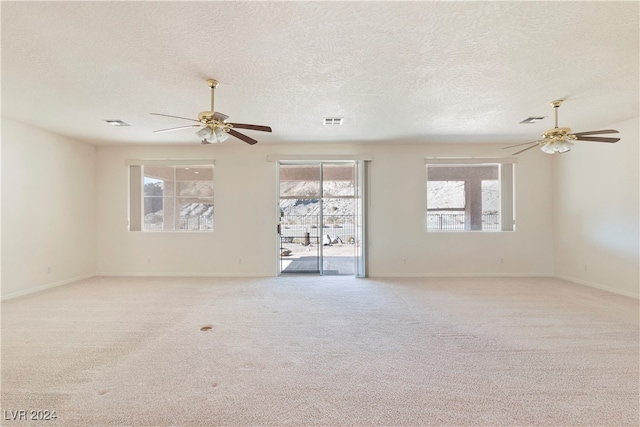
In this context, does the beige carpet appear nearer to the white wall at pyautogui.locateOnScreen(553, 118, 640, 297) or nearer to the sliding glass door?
the white wall at pyautogui.locateOnScreen(553, 118, 640, 297)

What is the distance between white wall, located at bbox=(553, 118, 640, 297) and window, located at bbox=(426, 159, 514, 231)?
943mm

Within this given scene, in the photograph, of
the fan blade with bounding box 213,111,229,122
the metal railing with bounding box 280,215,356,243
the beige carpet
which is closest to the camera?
the beige carpet

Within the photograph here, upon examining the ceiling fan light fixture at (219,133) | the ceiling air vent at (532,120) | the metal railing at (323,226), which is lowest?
the metal railing at (323,226)

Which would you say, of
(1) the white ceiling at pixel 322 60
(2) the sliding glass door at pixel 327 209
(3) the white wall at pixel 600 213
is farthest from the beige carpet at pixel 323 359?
(1) the white ceiling at pixel 322 60

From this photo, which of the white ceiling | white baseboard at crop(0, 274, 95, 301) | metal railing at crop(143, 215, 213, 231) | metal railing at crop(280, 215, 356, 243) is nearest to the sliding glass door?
metal railing at crop(280, 215, 356, 243)

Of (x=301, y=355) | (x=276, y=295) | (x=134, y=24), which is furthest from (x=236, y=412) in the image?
(x=134, y=24)

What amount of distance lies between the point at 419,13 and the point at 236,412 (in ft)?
9.24

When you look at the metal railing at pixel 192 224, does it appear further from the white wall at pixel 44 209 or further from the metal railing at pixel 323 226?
the metal railing at pixel 323 226

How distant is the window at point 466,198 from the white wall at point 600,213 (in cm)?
94

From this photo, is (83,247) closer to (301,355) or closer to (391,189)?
(301,355)

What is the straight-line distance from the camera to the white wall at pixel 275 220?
17.0ft

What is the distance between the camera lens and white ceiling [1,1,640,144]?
69.8 inches

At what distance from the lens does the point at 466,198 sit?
5363 millimetres

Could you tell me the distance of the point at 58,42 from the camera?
205 centimetres
